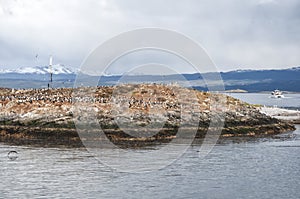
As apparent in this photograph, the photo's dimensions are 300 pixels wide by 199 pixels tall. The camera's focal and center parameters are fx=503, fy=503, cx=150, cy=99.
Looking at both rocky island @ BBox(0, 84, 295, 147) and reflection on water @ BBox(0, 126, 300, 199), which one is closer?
reflection on water @ BBox(0, 126, 300, 199)

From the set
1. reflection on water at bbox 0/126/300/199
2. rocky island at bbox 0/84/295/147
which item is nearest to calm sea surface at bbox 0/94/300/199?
reflection on water at bbox 0/126/300/199

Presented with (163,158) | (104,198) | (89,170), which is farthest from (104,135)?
(104,198)

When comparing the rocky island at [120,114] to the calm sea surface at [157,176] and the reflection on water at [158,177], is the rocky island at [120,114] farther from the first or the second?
the reflection on water at [158,177]

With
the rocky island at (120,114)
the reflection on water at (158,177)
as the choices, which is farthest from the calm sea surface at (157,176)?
the rocky island at (120,114)

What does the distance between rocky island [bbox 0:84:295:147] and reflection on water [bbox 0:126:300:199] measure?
1007 centimetres

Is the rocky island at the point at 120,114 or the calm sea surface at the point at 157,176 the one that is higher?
the rocky island at the point at 120,114

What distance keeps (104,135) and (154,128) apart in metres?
7.18

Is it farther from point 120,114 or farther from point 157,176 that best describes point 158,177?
point 120,114

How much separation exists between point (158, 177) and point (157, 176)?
0.41m

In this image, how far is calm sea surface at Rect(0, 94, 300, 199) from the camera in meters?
36.1

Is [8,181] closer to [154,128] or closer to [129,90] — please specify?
[154,128]

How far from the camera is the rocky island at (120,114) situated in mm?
66062

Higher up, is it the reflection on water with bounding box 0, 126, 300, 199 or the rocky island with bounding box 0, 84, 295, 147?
the rocky island with bounding box 0, 84, 295, 147

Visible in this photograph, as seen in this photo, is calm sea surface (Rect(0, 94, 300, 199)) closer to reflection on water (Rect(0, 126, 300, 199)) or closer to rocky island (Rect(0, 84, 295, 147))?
reflection on water (Rect(0, 126, 300, 199))
